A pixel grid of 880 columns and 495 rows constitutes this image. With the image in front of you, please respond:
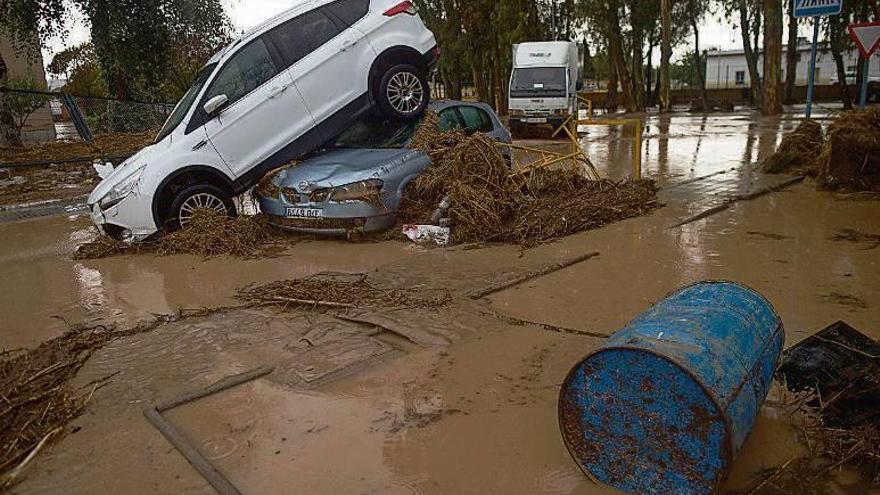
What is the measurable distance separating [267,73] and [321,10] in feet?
3.92

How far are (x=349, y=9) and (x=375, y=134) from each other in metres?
1.72

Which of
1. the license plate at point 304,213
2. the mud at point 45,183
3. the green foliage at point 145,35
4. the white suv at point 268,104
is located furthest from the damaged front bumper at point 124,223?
the green foliage at point 145,35

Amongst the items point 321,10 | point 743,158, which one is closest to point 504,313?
point 321,10

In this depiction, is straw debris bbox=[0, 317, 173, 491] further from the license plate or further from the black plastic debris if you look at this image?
the black plastic debris

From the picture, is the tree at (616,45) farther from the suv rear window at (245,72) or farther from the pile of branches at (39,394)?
the pile of branches at (39,394)

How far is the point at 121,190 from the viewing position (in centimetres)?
737

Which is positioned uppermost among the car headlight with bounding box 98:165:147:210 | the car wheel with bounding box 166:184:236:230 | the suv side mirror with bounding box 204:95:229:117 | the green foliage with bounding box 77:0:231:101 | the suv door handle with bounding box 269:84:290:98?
the green foliage with bounding box 77:0:231:101

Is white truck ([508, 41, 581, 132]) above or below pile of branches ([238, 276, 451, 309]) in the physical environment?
above

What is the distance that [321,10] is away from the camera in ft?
27.8

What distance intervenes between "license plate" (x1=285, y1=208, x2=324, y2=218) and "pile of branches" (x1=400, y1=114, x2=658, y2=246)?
1.02m

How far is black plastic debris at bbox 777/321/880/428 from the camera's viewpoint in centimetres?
292

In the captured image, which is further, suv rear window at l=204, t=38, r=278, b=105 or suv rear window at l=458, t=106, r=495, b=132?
suv rear window at l=458, t=106, r=495, b=132

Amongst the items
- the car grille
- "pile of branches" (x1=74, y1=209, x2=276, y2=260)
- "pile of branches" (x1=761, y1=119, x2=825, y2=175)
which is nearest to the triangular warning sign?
"pile of branches" (x1=761, y1=119, x2=825, y2=175)

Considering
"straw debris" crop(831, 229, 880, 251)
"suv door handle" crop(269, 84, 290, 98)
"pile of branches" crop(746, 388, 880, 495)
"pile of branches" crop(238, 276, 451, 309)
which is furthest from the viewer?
"suv door handle" crop(269, 84, 290, 98)
